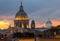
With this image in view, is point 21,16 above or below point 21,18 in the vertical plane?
above

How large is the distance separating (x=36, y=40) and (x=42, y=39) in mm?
1097

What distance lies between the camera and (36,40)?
212ft

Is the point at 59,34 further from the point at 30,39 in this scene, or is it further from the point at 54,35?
the point at 30,39

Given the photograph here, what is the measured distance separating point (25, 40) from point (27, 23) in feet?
392

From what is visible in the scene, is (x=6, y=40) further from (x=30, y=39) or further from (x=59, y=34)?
(x=59, y=34)

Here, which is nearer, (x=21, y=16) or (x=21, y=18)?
(x=21, y=18)

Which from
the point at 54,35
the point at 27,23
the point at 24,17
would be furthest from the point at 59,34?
the point at 24,17

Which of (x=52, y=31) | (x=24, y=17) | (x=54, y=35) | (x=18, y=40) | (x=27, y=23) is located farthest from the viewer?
(x=24, y=17)

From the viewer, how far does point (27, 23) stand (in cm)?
18175

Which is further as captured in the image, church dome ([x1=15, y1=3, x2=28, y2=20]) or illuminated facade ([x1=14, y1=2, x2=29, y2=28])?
church dome ([x1=15, y1=3, x2=28, y2=20])

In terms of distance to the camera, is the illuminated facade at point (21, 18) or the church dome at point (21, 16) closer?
the illuminated facade at point (21, 18)

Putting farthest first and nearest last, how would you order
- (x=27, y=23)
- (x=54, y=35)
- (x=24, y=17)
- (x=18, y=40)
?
1. (x=24, y=17)
2. (x=27, y=23)
3. (x=54, y=35)
4. (x=18, y=40)

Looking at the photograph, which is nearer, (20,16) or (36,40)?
(36,40)

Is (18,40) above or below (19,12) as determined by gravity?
below
